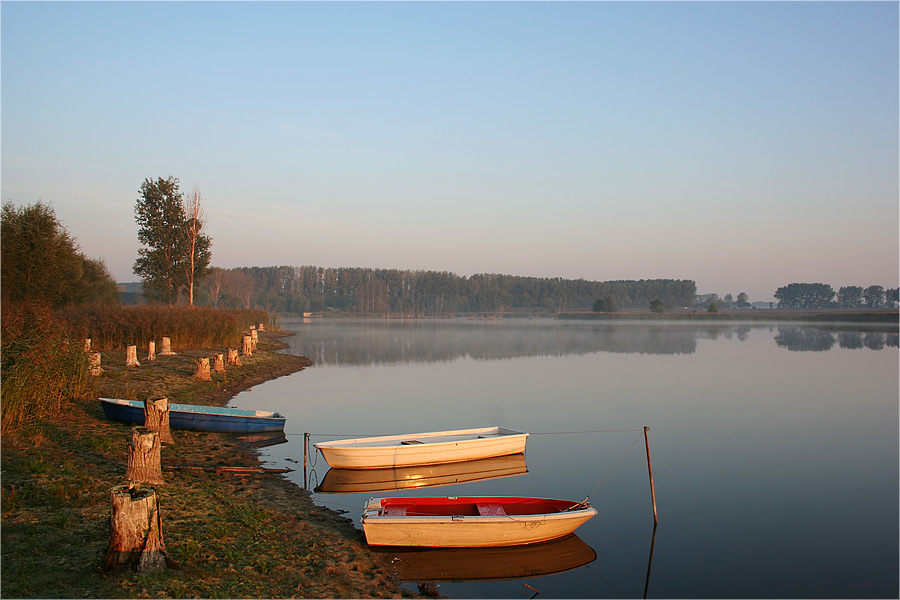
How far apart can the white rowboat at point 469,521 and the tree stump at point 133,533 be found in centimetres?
274

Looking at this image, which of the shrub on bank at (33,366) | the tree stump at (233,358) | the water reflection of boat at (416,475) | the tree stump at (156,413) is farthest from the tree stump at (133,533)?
the tree stump at (233,358)

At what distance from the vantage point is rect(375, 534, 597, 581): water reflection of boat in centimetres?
795

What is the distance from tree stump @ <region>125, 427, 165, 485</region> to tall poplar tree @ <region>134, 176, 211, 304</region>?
3119 centimetres

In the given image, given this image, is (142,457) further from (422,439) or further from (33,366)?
(422,439)

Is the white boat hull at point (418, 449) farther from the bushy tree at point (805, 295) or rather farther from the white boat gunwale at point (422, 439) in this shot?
the bushy tree at point (805, 295)

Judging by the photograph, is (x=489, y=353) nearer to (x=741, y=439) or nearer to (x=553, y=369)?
(x=553, y=369)

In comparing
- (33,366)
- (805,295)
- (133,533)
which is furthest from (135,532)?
(805,295)

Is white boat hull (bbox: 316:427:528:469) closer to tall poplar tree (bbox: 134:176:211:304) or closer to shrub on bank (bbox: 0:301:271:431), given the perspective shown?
shrub on bank (bbox: 0:301:271:431)

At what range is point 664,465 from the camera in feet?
44.7

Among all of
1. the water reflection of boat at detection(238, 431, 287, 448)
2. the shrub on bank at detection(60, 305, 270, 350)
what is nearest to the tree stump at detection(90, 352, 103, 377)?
the shrub on bank at detection(60, 305, 270, 350)

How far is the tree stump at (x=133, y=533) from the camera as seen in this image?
6242 mm

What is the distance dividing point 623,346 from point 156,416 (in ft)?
141

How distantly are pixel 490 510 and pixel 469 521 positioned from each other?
71 centimetres

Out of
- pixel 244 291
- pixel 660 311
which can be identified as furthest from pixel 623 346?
pixel 660 311
